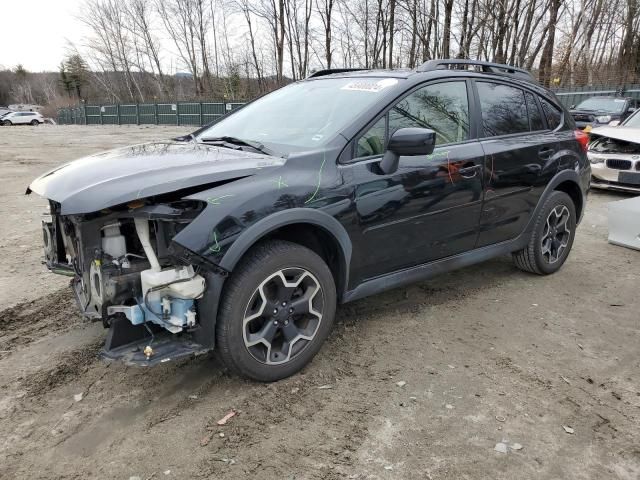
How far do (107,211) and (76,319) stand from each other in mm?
1654

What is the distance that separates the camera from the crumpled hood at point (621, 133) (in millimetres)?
8164

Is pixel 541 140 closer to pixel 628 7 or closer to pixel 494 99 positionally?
pixel 494 99

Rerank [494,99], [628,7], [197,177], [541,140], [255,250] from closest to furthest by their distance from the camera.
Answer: [197,177]
[255,250]
[494,99]
[541,140]
[628,7]

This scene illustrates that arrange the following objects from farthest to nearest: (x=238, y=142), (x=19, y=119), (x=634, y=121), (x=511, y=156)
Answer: (x=19, y=119), (x=634, y=121), (x=511, y=156), (x=238, y=142)

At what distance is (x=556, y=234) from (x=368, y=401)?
290 cm

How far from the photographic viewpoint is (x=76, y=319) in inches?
149

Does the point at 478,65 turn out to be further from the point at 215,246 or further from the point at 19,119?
the point at 19,119

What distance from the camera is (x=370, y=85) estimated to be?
3.46 m

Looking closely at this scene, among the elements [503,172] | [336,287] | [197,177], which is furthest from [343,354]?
[503,172]

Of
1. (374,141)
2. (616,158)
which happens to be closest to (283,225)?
(374,141)

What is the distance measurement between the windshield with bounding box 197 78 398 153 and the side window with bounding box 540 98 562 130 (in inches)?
73.4

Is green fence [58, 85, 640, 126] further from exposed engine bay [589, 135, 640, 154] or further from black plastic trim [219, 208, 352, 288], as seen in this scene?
black plastic trim [219, 208, 352, 288]

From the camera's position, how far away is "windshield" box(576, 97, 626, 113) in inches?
591

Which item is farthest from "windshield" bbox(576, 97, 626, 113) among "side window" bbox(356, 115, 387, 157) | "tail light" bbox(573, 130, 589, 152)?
"side window" bbox(356, 115, 387, 157)
